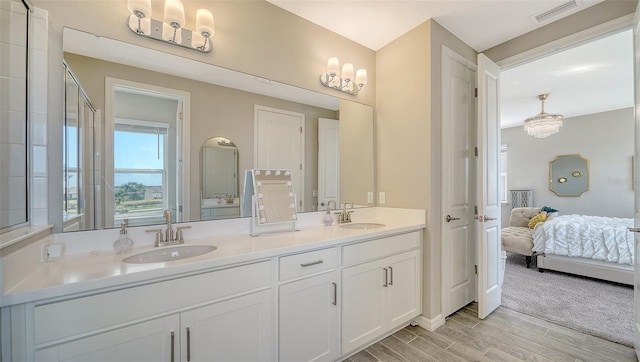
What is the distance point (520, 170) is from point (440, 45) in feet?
18.7

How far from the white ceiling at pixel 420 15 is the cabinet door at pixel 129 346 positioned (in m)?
2.23

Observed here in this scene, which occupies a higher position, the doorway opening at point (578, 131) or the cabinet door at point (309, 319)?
the doorway opening at point (578, 131)

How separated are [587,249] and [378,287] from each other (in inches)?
132

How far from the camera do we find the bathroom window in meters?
1.46

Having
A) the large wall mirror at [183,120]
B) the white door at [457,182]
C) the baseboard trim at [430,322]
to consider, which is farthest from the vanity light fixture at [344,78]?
the baseboard trim at [430,322]

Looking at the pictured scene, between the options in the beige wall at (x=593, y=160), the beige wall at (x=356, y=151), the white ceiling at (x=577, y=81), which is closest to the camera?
the beige wall at (x=356, y=151)

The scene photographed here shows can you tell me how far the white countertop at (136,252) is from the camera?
Result: 91cm

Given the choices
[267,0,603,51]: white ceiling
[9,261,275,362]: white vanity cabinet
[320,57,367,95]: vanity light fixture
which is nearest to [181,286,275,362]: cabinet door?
[9,261,275,362]: white vanity cabinet

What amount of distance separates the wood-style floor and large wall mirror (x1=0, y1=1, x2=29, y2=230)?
2.04m

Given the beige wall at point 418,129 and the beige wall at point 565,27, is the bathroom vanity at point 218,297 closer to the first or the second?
the beige wall at point 418,129

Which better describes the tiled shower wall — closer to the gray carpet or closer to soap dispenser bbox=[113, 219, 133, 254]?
soap dispenser bbox=[113, 219, 133, 254]

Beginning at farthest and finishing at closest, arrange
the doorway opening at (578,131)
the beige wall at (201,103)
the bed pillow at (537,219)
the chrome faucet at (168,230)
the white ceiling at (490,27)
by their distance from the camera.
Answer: the bed pillow at (537,219) < the doorway opening at (578,131) < the white ceiling at (490,27) < the chrome faucet at (168,230) < the beige wall at (201,103)

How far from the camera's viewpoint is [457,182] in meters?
2.45

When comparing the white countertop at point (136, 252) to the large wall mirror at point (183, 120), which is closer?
the white countertop at point (136, 252)
